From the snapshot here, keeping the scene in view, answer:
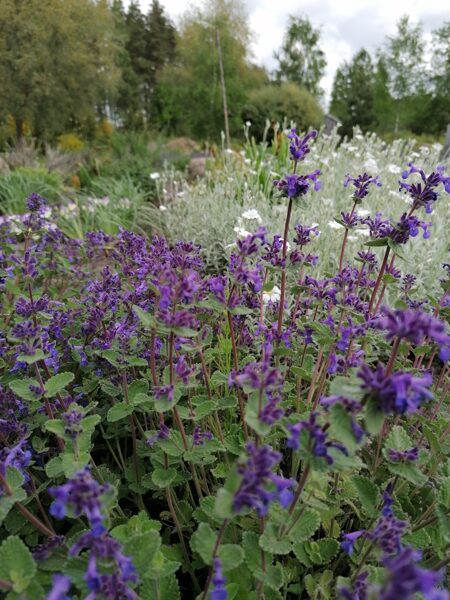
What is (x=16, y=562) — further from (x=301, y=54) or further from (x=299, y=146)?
(x=301, y=54)

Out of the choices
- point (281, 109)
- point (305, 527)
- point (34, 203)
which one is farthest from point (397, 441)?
point (281, 109)

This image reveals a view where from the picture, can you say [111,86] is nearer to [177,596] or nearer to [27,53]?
[27,53]

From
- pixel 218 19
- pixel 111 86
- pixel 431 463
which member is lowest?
pixel 431 463

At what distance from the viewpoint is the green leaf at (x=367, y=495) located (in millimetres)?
1188

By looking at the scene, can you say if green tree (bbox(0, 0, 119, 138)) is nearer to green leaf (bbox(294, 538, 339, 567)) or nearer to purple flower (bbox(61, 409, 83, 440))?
purple flower (bbox(61, 409, 83, 440))

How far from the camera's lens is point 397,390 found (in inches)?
31.5

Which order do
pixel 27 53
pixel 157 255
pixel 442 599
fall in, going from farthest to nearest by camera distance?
pixel 27 53
pixel 157 255
pixel 442 599

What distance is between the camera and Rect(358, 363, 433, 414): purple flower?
80 centimetres

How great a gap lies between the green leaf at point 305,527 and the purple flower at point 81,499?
19.9 inches

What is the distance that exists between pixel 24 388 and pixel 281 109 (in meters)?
17.0

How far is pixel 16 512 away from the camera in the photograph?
1.42m

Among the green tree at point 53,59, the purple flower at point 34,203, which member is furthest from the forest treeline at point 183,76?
the purple flower at point 34,203

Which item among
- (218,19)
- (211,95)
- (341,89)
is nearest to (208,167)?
(211,95)

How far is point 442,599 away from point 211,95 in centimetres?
2173
